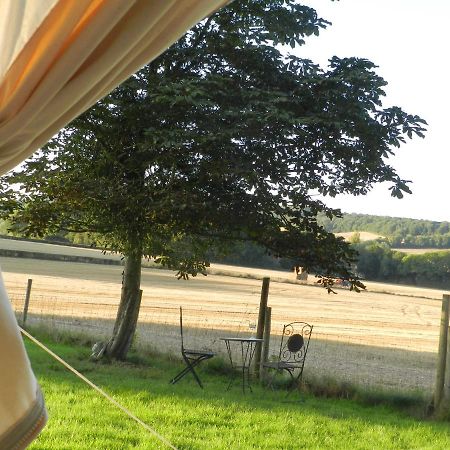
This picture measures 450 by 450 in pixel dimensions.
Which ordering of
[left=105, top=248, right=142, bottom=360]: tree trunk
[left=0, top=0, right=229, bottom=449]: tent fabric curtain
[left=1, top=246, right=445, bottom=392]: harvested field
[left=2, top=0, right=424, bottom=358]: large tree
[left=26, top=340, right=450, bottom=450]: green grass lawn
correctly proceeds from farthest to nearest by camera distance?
[left=1, top=246, right=445, bottom=392]: harvested field
[left=105, top=248, right=142, bottom=360]: tree trunk
[left=2, top=0, right=424, bottom=358]: large tree
[left=26, top=340, right=450, bottom=450]: green grass lawn
[left=0, top=0, right=229, bottom=449]: tent fabric curtain

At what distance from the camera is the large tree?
661 cm

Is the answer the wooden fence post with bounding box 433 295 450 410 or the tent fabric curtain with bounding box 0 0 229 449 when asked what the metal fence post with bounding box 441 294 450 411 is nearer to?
the wooden fence post with bounding box 433 295 450 410

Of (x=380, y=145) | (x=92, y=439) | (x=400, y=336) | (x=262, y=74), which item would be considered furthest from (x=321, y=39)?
(x=400, y=336)

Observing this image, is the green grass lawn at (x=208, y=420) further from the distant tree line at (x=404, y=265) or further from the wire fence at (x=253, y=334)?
the distant tree line at (x=404, y=265)

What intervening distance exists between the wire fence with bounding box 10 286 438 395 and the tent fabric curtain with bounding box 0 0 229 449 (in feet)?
15.7

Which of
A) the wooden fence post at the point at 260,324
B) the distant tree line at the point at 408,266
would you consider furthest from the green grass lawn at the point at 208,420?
the distant tree line at the point at 408,266

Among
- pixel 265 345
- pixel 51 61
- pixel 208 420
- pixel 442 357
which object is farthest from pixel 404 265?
pixel 51 61

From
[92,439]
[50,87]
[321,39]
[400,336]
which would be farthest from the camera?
→ [400,336]

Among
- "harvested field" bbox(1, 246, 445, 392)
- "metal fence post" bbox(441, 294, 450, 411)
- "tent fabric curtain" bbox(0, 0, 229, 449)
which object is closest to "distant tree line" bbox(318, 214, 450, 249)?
"harvested field" bbox(1, 246, 445, 392)

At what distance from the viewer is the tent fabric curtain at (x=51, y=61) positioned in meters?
2.08

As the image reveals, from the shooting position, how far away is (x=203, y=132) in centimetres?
664

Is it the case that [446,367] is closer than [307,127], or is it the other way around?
[446,367]

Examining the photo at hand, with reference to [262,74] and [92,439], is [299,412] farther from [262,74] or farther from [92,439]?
[262,74]

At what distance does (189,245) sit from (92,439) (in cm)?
414
